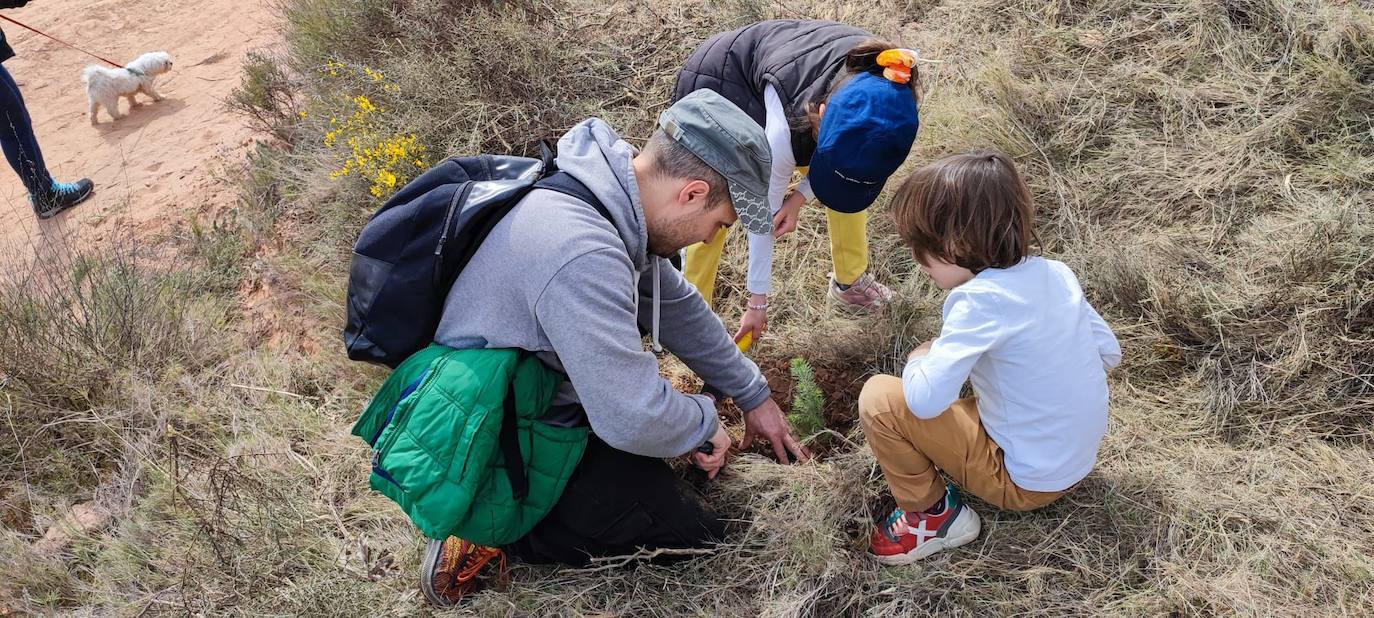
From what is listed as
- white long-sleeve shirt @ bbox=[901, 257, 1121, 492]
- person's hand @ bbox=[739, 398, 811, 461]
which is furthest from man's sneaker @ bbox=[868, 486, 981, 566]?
person's hand @ bbox=[739, 398, 811, 461]

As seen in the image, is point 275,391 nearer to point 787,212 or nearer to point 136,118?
point 787,212

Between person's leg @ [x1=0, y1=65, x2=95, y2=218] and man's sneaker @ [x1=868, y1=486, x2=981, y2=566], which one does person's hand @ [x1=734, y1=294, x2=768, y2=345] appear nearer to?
man's sneaker @ [x1=868, y1=486, x2=981, y2=566]

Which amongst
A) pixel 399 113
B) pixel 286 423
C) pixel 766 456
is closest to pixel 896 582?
pixel 766 456

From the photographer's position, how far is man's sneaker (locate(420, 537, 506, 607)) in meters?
2.43

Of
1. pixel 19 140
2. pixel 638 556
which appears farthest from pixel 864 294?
pixel 19 140

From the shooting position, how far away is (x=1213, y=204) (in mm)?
3193

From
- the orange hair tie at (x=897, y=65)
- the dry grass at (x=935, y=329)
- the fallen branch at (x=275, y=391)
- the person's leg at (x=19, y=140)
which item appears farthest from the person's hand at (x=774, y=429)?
the person's leg at (x=19, y=140)

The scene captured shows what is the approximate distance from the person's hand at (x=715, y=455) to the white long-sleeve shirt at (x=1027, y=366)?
580mm

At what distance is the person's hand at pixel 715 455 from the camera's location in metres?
2.41

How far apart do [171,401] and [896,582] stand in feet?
9.32

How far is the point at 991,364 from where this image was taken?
2.03 m

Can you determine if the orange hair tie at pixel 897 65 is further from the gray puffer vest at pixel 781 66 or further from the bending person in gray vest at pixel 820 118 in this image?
the gray puffer vest at pixel 781 66

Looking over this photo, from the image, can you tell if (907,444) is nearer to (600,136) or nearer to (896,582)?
(896,582)

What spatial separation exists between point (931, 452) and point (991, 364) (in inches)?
11.9
